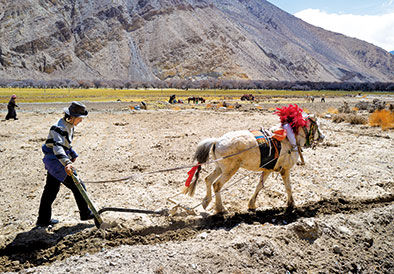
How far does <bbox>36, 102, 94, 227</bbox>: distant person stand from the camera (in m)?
4.67

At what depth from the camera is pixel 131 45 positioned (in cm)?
12225

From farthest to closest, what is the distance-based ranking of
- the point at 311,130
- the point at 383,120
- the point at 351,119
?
the point at 351,119
the point at 383,120
the point at 311,130

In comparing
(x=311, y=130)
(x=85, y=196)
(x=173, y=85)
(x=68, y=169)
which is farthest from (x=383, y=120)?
(x=173, y=85)

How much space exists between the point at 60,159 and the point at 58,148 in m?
0.19

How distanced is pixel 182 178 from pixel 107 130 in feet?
31.2

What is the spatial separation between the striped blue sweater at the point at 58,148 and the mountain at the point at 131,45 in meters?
108

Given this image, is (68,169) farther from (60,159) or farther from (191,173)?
(191,173)

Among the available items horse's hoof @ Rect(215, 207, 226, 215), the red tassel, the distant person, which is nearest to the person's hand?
the distant person

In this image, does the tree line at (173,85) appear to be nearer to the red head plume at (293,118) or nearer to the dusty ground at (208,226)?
the dusty ground at (208,226)

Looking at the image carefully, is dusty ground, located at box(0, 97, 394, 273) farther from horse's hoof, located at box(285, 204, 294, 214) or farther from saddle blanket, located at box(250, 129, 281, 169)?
saddle blanket, located at box(250, 129, 281, 169)

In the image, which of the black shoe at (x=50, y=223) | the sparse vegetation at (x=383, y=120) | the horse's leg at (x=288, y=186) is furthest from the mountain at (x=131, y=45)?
the horse's leg at (x=288, y=186)

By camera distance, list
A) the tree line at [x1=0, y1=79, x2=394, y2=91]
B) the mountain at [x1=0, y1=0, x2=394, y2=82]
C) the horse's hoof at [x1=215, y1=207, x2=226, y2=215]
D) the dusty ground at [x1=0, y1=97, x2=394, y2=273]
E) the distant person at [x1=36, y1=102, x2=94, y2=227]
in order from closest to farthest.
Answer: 1. the dusty ground at [x1=0, y1=97, x2=394, y2=273]
2. the distant person at [x1=36, y1=102, x2=94, y2=227]
3. the horse's hoof at [x1=215, y1=207, x2=226, y2=215]
4. the tree line at [x1=0, y1=79, x2=394, y2=91]
5. the mountain at [x1=0, y1=0, x2=394, y2=82]

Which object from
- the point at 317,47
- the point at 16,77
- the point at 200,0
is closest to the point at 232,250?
the point at 16,77

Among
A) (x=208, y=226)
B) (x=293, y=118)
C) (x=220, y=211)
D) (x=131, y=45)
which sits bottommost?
(x=208, y=226)
